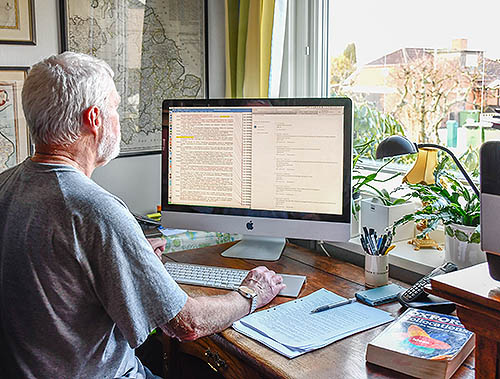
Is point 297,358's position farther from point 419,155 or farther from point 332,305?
point 419,155

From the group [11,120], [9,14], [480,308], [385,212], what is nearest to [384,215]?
[385,212]

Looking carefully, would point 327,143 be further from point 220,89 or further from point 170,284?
point 220,89

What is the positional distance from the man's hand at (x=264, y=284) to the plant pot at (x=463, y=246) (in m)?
0.49

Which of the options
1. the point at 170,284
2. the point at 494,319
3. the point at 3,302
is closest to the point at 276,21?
the point at 170,284

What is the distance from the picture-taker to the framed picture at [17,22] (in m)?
1.99

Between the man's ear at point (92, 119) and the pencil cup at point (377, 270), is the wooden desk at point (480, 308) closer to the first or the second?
the pencil cup at point (377, 270)

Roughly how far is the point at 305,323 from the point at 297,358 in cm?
17

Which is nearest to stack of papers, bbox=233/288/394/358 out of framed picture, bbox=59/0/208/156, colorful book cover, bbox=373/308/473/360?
colorful book cover, bbox=373/308/473/360

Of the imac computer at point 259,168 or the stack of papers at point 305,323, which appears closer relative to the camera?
the stack of papers at point 305,323

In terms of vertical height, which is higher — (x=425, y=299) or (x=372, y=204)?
(x=372, y=204)

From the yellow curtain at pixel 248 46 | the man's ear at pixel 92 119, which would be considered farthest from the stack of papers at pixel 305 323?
the yellow curtain at pixel 248 46

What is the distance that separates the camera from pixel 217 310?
136 centimetres

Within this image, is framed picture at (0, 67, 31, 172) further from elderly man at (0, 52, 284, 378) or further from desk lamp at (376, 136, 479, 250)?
desk lamp at (376, 136, 479, 250)

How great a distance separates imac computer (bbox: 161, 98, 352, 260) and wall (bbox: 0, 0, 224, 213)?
443 millimetres
